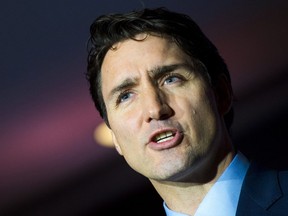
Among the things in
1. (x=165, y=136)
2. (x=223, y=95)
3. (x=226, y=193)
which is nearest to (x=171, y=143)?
(x=165, y=136)

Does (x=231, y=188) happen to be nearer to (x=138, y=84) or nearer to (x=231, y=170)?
(x=231, y=170)

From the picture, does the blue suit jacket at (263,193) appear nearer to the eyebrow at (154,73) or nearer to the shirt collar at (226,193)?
the shirt collar at (226,193)

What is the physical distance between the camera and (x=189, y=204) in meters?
1.35

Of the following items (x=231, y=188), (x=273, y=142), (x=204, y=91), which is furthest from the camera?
(x=273, y=142)

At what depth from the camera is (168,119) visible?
130cm

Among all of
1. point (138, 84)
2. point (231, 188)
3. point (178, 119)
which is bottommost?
point (231, 188)

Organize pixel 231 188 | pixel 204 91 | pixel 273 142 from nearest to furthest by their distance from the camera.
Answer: pixel 231 188 < pixel 204 91 < pixel 273 142

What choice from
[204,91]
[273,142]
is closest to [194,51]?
[204,91]

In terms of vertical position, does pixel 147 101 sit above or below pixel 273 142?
above

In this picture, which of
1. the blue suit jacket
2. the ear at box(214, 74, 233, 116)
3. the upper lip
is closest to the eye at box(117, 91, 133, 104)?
the upper lip

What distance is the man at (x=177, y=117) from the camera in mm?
1280

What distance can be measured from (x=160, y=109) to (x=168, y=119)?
1.4 inches

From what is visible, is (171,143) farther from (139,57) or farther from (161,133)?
(139,57)

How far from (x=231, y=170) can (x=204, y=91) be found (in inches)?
8.4
